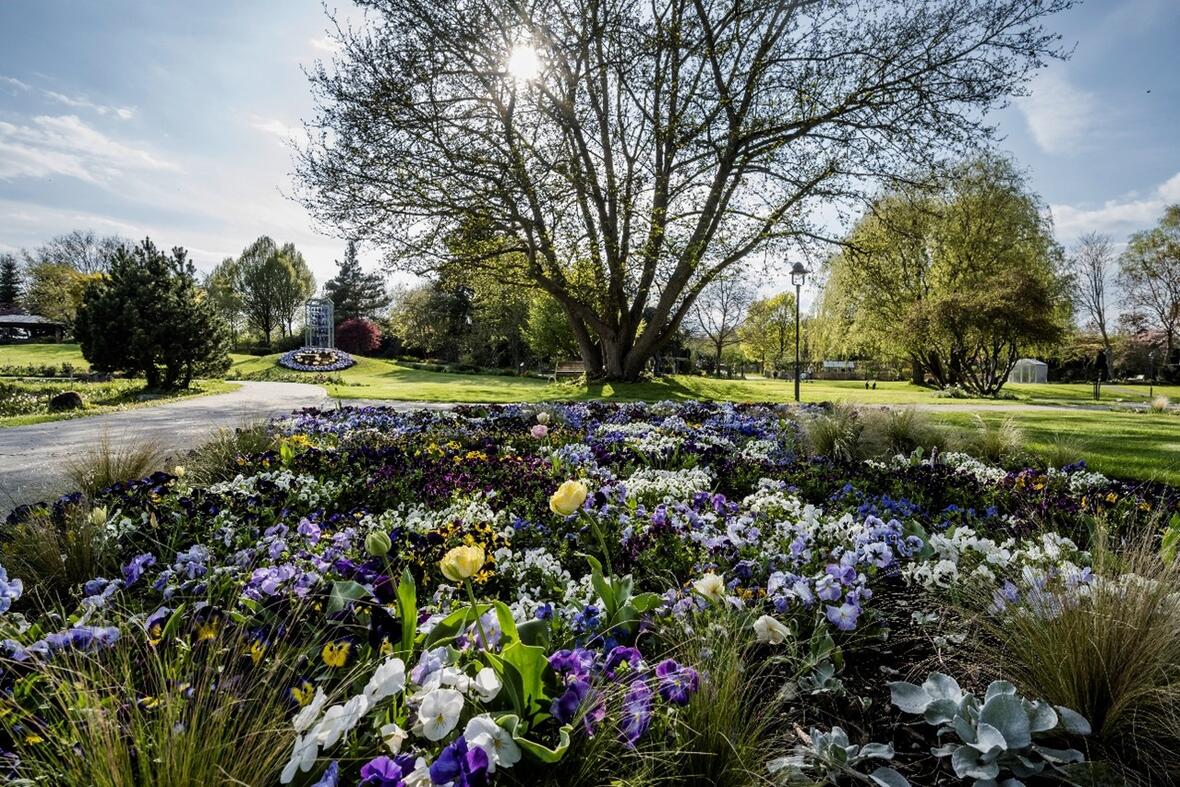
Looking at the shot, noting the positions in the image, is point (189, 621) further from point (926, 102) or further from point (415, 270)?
point (926, 102)

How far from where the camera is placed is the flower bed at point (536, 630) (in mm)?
1199

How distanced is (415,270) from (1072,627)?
14.8 metres

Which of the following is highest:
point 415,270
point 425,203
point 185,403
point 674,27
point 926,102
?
point 674,27

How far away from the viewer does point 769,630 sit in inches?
66.1

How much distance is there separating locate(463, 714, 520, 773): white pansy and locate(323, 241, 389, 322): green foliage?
179 feet

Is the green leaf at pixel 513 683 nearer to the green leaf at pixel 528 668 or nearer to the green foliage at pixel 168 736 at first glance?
the green leaf at pixel 528 668

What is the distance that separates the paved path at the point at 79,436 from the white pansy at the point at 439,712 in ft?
14.6

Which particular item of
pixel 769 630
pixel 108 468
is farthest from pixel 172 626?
pixel 108 468

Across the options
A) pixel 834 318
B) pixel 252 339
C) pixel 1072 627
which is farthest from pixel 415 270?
pixel 252 339

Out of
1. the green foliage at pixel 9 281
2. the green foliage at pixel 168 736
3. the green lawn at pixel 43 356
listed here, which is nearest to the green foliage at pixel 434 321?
the green lawn at pixel 43 356

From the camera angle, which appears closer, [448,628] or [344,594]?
[448,628]

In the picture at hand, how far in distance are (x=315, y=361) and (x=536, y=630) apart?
106ft

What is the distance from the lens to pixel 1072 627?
1649 millimetres

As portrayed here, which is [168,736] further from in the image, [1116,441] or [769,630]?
[1116,441]
